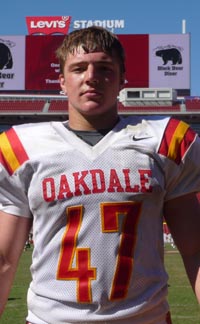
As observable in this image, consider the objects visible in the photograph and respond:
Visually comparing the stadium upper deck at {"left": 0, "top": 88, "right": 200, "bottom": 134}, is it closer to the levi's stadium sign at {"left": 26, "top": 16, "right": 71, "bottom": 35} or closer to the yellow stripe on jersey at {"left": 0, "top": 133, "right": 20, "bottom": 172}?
the levi's stadium sign at {"left": 26, "top": 16, "right": 71, "bottom": 35}

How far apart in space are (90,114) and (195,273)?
61cm

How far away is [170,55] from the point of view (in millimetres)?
51500

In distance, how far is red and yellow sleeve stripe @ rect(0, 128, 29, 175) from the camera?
254 cm

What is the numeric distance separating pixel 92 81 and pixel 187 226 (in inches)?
22.1

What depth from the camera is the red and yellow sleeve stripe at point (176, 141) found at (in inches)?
100.0

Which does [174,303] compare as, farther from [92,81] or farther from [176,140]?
[92,81]

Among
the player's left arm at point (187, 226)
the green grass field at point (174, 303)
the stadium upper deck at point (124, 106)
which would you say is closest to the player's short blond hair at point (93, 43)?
the player's left arm at point (187, 226)

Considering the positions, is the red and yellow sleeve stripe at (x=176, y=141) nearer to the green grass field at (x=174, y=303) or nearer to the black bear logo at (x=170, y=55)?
the green grass field at (x=174, y=303)

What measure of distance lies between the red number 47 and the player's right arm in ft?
0.64

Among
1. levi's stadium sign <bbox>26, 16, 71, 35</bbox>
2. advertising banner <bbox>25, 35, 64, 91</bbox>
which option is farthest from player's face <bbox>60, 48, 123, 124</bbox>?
levi's stadium sign <bbox>26, 16, 71, 35</bbox>

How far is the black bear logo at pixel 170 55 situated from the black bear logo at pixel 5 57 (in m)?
9.81

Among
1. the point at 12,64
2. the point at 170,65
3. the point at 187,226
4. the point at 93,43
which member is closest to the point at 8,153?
the point at 93,43

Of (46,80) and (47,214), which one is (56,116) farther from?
(47,214)

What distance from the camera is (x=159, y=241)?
2.49 meters
